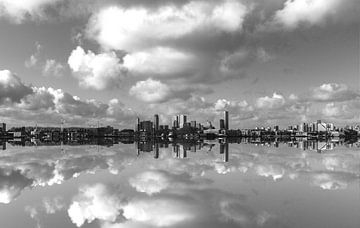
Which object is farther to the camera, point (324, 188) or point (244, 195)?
point (324, 188)

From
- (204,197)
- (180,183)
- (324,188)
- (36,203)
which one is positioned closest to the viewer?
(36,203)

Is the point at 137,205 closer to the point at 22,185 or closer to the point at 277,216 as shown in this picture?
the point at 277,216

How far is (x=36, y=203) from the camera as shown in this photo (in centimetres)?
1972

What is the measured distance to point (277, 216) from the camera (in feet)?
54.4

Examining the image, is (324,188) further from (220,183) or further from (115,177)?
(115,177)

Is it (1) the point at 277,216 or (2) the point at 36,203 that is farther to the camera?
(2) the point at 36,203

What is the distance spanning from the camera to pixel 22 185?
86.8 ft

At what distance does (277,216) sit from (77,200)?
36.2 feet

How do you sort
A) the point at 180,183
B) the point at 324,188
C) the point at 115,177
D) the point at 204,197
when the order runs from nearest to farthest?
the point at 204,197, the point at 324,188, the point at 180,183, the point at 115,177

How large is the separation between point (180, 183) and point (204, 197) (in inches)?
230

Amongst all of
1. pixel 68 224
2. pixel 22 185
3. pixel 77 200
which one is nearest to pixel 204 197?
pixel 77 200

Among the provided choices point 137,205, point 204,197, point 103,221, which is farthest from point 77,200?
point 204,197

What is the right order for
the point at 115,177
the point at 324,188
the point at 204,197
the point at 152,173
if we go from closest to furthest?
the point at 204,197 → the point at 324,188 → the point at 115,177 → the point at 152,173

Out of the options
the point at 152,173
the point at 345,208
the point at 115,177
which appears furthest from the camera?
the point at 152,173
